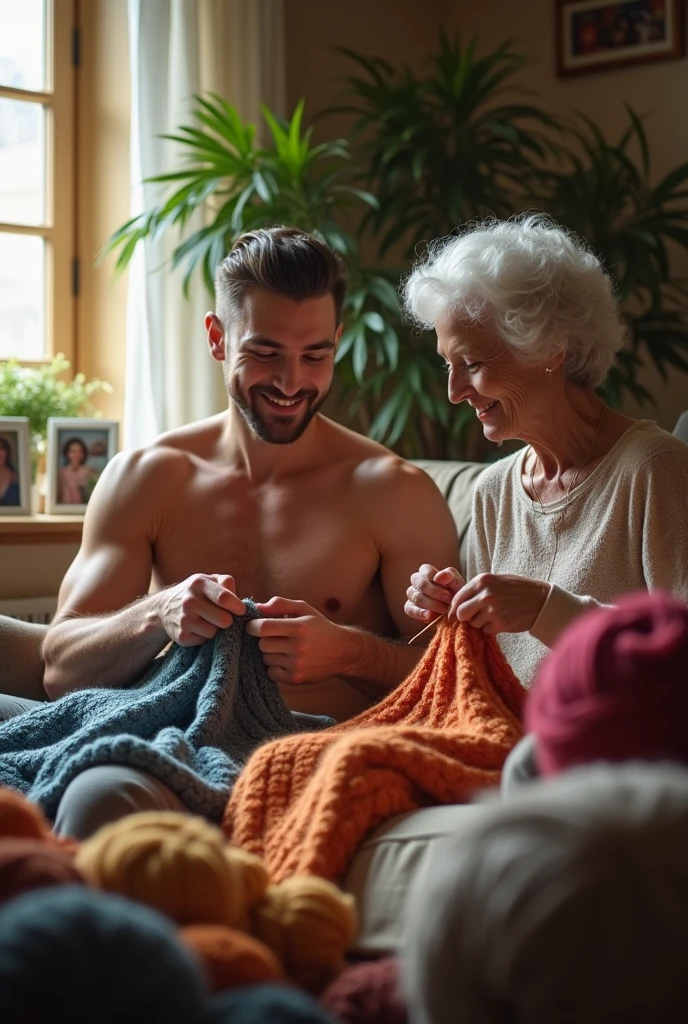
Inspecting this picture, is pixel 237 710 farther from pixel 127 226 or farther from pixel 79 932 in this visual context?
pixel 127 226

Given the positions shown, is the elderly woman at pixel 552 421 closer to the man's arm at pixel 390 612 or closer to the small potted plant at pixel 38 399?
the man's arm at pixel 390 612

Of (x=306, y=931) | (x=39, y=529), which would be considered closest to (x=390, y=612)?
(x=306, y=931)

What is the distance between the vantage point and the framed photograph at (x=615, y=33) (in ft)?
12.2

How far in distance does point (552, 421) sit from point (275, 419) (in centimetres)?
50

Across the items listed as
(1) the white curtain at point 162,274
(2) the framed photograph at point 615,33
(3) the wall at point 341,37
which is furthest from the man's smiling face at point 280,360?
Answer: (2) the framed photograph at point 615,33

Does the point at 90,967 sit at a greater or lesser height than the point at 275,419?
lesser

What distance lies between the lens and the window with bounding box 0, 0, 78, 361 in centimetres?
360

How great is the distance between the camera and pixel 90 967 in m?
0.61

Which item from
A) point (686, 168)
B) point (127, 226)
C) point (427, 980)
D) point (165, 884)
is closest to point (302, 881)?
point (165, 884)

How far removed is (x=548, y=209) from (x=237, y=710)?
235 centimetres

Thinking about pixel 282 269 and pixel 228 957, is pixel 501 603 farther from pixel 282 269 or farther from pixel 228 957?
pixel 228 957

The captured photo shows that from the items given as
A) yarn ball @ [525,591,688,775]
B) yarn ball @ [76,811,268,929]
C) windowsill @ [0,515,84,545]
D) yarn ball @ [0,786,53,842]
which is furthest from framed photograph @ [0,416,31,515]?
yarn ball @ [525,591,688,775]

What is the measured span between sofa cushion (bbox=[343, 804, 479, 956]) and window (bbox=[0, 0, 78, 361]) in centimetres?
269

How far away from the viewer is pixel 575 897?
62 cm
